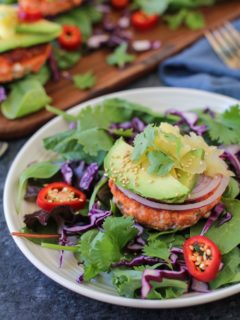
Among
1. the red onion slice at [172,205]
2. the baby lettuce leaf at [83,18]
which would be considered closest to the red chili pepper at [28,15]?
the baby lettuce leaf at [83,18]

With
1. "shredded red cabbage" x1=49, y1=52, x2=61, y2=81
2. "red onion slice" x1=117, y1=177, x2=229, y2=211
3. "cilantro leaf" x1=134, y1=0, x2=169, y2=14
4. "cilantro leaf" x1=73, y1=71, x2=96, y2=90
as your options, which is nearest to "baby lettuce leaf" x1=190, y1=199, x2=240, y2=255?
"red onion slice" x1=117, y1=177, x2=229, y2=211

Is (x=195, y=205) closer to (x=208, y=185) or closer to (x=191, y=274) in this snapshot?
(x=208, y=185)

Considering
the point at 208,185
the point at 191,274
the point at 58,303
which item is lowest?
the point at 58,303

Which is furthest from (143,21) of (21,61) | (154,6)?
(21,61)

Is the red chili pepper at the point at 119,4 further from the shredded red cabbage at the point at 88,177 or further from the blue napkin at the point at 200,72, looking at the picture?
the shredded red cabbage at the point at 88,177

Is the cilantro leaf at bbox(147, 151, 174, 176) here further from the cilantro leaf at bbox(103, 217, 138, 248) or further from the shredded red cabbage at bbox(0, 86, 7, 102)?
the shredded red cabbage at bbox(0, 86, 7, 102)

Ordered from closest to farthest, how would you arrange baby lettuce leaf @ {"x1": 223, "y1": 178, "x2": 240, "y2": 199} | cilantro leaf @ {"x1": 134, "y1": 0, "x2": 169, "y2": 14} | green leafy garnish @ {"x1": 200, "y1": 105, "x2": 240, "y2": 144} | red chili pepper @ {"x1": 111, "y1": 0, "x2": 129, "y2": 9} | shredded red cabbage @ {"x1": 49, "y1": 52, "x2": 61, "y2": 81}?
baby lettuce leaf @ {"x1": 223, "y1": 178, "x2": 240, "y2": 199} → green leafy garnish @ {"x1": 200, "y1": 105, "x2": 240, "y2": 144} → shredded red cabbage @ {"x1": 49, "y1": 52, "x2": 61, "y2": 81} → cilantro leaf @ {"x1": 134, "y1": 0, "x2": 169, "y2": 14} → red chili pepper @ {"x1": 111, "y1": 0, "x2": 129, "y2": 9}

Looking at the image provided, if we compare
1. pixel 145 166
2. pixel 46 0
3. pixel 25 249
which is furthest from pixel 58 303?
pixel 46 0
